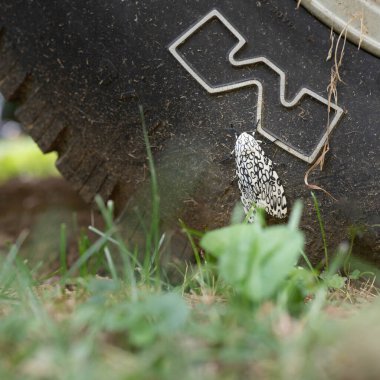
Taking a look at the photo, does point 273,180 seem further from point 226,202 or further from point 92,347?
point 92,347

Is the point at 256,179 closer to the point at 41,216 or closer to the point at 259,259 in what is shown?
the point at 259,259

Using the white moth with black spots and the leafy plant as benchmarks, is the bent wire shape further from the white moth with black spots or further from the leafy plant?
the leafy plant

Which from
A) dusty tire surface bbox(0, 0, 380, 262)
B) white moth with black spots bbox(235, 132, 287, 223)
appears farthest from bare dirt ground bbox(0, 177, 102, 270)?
white moth with black spots bbox(235, 132, 287, 223)

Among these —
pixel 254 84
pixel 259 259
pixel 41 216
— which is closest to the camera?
pixel 259 259

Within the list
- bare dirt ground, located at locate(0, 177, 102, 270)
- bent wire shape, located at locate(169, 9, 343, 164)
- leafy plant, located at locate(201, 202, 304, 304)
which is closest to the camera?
leafy plant, located at locate(201, 202, 304, 304)

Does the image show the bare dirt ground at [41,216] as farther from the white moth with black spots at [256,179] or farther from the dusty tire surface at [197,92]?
the white moth with black spots at [256,179]

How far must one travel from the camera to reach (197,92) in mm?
1277

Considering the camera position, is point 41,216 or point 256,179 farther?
point 41,216

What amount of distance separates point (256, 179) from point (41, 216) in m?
1.47

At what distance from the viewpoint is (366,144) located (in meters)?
1.29

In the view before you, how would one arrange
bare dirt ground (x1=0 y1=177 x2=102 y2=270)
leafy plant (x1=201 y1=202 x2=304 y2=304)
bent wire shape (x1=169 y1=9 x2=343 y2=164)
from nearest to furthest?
leafy plant (x1=201 y1=202 x2=304 y2=304) → bent wire shape (x1=169 y1=9 x2=343 y2=164) → bare dirt ground (x1=0 y1=177 x2=102 y2=270)

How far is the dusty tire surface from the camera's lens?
1248 millimetres

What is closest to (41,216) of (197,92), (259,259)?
(197,92)

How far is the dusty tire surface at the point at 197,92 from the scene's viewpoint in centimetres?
125
